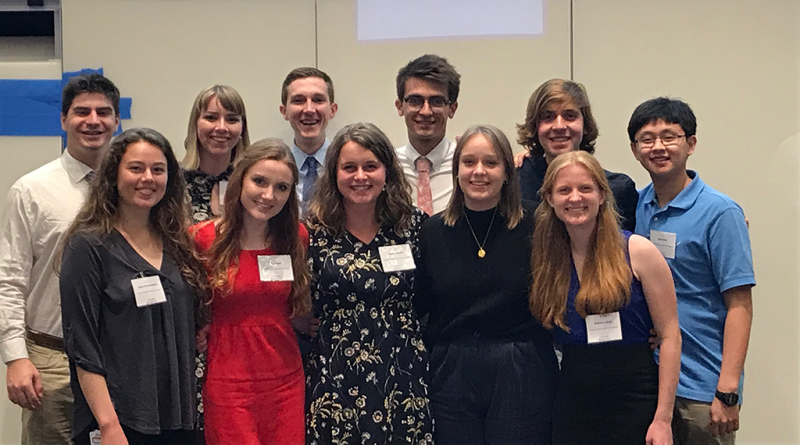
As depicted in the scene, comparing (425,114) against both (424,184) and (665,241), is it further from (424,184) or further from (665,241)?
(665,241)

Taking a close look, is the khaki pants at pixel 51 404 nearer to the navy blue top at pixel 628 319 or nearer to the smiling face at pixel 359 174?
the smiling face at pixel 359 174

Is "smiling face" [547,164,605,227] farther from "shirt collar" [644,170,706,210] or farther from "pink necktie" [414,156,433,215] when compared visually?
"pink necktie" [414,156,433,215]

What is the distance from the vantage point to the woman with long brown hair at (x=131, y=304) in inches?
68.9

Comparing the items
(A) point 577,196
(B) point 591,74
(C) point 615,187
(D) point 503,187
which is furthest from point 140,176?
(B) point 591,74

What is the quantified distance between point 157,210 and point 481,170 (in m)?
1.11

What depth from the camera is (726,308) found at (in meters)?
2.29

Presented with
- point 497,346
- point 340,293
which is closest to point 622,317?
point 497,346

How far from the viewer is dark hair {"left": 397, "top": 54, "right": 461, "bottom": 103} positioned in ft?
8.66

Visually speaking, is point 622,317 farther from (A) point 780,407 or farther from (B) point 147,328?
(A) point 780,407

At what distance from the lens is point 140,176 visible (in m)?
1.91

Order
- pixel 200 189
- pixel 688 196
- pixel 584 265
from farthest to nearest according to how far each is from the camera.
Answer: pixel 200 189 → pixel 688 196 → pixel 584 265

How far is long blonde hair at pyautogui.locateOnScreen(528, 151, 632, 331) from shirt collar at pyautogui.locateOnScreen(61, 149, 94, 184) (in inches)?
70.4

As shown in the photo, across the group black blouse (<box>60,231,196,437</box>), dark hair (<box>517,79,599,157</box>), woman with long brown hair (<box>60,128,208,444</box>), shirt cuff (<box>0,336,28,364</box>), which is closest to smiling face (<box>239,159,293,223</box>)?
woman with long brown hair (<box>60,128,208,444</box>)

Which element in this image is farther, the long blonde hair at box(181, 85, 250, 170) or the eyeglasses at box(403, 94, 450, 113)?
the eyeglasses at box(403, 94, 450, 113)
